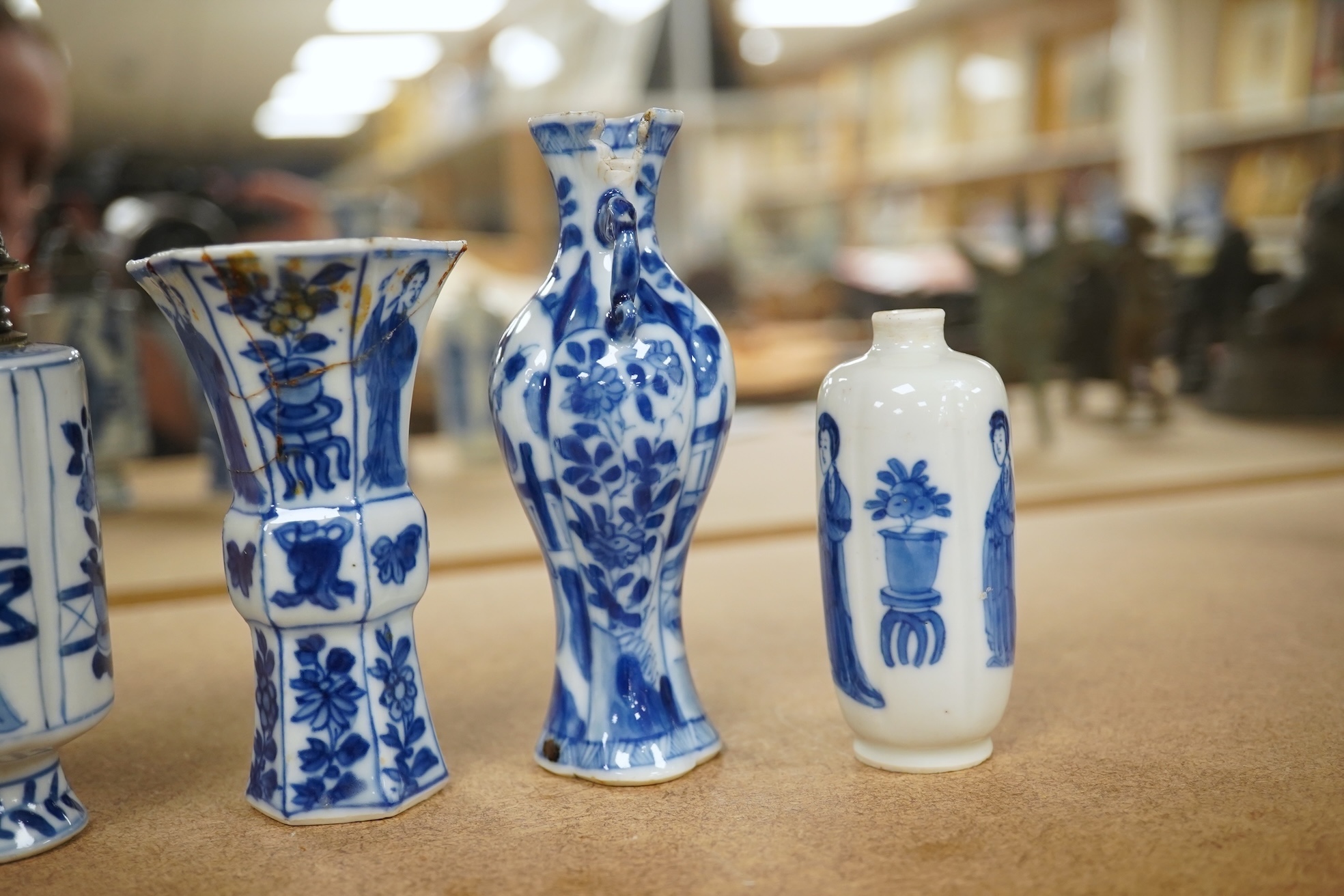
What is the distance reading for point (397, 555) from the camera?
2.38 feet

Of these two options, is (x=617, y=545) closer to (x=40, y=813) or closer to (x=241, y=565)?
(x=241, y=565)

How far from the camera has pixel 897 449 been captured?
0.73 metres

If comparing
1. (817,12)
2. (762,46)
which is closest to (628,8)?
(817,12)

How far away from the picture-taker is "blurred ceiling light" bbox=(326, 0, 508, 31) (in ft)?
13.9

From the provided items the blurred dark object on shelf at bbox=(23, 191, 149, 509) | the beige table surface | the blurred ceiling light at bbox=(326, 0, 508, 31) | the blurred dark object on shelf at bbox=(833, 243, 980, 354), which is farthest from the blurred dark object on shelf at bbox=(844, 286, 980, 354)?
the blurred ceiling light at bbox=(326, 0, 508, 31)

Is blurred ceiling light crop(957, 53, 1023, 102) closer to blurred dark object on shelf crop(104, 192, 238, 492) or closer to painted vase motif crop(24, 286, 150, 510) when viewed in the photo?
blurred dark object on shelf crop(104, 192, 238, 492)

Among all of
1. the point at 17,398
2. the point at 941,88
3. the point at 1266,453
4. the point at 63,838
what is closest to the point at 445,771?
the point at 63,838

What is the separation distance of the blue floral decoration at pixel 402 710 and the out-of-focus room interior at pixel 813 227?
0.15 metres

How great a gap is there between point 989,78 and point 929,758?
3364 millimetres

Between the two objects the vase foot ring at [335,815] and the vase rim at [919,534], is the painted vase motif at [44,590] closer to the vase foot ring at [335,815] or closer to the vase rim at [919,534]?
the vase foot ring at [335,815]

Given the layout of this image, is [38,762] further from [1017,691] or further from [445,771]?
[1017,691]

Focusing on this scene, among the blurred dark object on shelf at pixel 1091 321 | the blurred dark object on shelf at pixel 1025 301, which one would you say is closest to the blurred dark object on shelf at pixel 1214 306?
the blurred dark object on shelf at pixel 1091 321

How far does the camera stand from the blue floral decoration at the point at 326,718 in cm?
72

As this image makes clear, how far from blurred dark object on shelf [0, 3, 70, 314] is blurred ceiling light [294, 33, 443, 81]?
289cm
